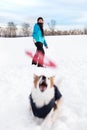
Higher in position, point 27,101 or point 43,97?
point 43,97

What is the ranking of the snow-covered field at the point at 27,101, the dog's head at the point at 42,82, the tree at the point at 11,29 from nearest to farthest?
the dog's head at the point at 42,82, the snow-covered field at the point at 27,101, the tree at the point at 11,29

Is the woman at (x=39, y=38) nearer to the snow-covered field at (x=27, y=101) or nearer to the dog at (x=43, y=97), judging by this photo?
the snow-covered field at (x=27, y=101)

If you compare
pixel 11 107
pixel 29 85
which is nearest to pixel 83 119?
pixel 11 107

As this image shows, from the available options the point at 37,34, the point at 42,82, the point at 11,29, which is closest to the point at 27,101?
the point at 42,82

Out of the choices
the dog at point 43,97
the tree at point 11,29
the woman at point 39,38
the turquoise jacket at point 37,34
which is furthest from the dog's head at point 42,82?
the tree at point 11,29

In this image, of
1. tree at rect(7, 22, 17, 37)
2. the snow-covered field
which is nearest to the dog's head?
the snow-covered field

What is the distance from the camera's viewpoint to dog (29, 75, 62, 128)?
13.8 ft

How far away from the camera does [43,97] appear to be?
425cm

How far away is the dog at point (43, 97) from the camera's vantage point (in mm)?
4191

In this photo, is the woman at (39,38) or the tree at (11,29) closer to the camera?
the woman at (39,38)

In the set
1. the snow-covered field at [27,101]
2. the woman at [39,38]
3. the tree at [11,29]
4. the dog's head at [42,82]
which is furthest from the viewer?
the tree at [11,29]

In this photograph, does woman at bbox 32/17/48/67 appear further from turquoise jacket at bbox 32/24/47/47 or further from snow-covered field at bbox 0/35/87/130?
snow-covered field at bbox 0/35/87/130

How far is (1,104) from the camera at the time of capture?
17.9ft

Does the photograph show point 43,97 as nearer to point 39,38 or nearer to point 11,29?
point 39,38
